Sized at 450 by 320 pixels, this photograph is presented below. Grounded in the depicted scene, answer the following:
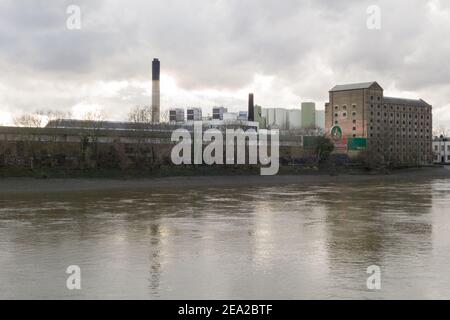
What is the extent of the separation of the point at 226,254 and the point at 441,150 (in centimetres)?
18523

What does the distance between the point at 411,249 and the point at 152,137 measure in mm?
69803

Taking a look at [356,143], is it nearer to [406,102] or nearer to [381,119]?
[381,119]

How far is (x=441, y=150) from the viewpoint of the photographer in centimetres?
18475

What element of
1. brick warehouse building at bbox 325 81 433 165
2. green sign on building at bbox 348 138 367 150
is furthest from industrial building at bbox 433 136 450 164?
green sign on building at bbox 348 138 367 150

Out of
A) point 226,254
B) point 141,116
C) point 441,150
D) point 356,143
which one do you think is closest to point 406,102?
point 441,150

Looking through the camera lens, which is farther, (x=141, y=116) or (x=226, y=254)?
(x=141, y=116)

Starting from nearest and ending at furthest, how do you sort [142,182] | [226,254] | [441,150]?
[226,254] < [142,182] < [441,150]

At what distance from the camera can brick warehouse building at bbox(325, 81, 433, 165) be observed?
511 feet

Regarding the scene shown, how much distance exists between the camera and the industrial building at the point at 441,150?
182 m

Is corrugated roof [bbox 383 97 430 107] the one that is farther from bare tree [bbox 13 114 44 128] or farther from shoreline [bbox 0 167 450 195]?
bare tree [bbox 13 114 44 128]

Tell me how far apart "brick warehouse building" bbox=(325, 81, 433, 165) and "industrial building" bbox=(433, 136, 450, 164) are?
33.9ft

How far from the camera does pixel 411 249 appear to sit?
17.5 m
